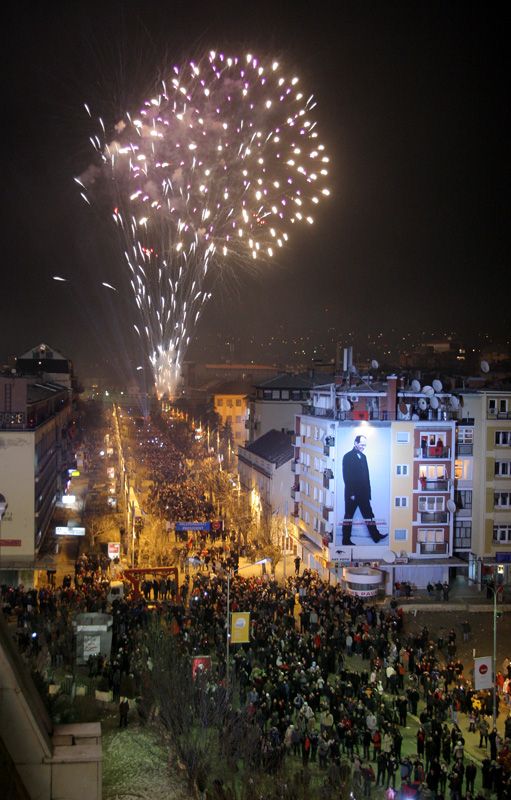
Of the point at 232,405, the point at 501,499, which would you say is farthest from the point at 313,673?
the point at 232,405

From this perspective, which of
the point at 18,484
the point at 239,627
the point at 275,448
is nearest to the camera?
the point at 239,627

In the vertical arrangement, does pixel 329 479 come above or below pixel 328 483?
above

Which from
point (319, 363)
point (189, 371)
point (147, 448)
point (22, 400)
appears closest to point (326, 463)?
point (22, 400)

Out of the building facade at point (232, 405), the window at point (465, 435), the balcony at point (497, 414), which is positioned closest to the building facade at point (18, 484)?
the window at point (465, 435)

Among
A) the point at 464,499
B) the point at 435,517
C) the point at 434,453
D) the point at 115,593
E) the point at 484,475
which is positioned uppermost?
the point at 434,453

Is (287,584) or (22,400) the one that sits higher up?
(22,400)

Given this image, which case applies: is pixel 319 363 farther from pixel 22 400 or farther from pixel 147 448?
pixel 22 400

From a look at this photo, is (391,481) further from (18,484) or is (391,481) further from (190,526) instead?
(18,484)
